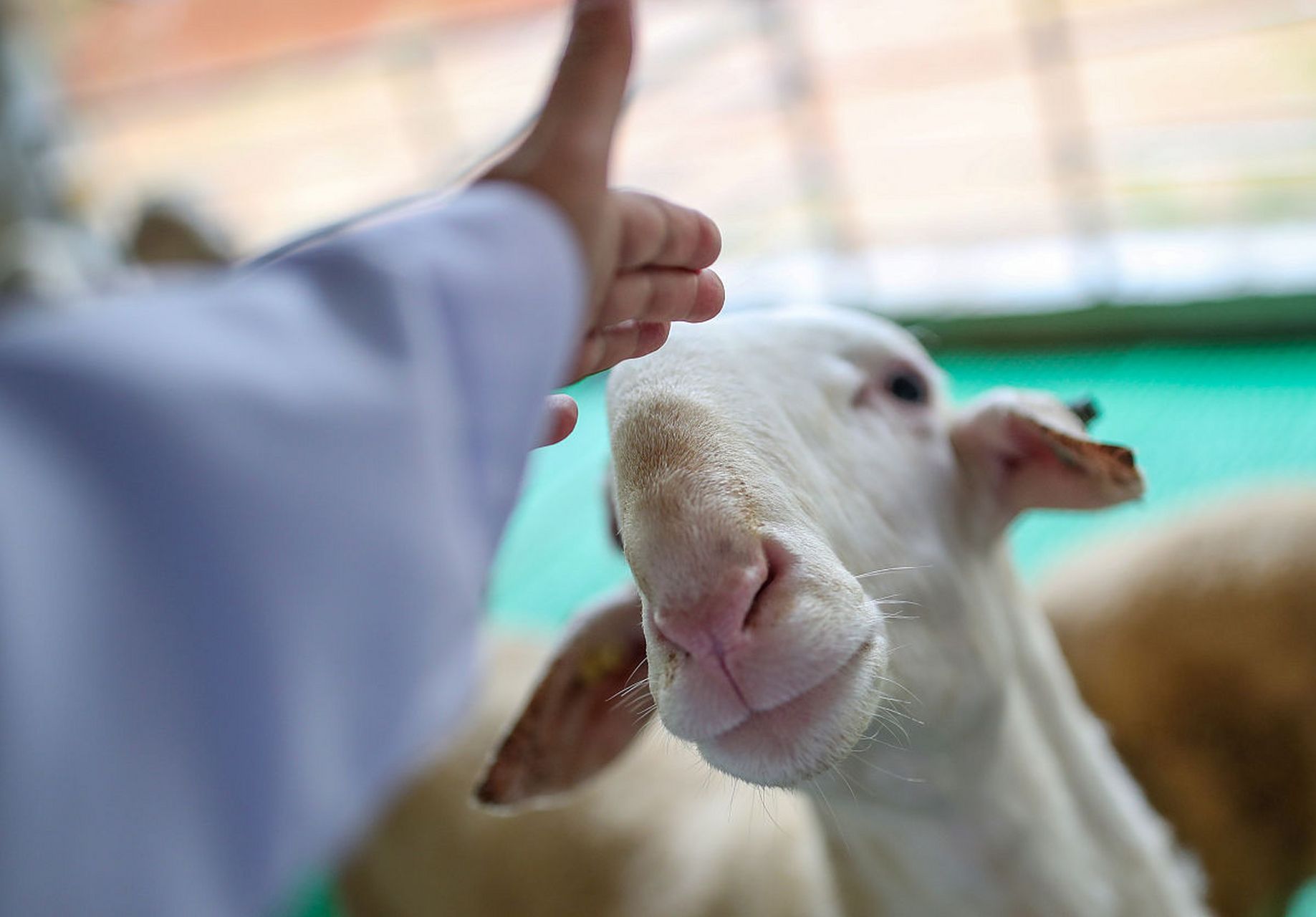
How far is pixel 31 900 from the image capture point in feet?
0.90

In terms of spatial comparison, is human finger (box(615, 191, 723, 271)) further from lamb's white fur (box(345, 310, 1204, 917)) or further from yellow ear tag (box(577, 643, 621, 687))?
yellow ear tag (box(577, 643, 621, 687))

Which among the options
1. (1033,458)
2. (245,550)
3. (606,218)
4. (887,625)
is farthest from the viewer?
(1033,458)

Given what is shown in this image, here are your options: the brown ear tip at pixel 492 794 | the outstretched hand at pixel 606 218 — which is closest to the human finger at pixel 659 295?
the outstretched hand at pixel 606 218

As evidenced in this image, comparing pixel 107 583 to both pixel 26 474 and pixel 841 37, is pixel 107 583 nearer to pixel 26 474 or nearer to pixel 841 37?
pixel 26 474

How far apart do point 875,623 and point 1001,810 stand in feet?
1.07

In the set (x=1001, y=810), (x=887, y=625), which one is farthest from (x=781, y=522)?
(x=1001, y=810)

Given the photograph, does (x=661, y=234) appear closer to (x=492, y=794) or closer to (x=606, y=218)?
(x=606, y=218)

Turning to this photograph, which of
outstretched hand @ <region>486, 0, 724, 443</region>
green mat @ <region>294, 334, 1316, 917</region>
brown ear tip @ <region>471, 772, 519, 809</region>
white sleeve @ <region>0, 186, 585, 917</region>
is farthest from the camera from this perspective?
green mat @ <region>294, 334, 1316, 917</region>

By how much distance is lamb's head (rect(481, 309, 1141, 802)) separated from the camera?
50 centimetres

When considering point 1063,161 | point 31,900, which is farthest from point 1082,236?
point 31,900

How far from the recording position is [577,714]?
811 millimetres

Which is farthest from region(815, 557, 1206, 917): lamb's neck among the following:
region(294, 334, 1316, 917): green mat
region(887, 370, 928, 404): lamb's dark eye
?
region(294, 334, 1316, 917): green mat

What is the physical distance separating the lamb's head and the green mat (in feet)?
1.67

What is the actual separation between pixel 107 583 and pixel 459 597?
0.12 metres
